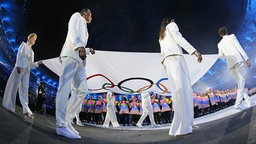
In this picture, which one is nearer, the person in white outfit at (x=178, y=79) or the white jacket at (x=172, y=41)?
the person in white outfit at (x=178, y=79)

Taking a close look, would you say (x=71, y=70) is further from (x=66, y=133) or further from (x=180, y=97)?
(x=180, y=97)

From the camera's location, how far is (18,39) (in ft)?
21.9

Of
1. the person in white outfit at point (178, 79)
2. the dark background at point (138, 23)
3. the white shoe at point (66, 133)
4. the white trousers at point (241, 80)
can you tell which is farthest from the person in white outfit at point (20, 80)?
the white trousers at point (241, 80)

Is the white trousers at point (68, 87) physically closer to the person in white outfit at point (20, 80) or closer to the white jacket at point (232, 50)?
the person in white outfit at point (20, 80)

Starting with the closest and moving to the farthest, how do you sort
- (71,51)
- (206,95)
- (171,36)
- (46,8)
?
(71,51)
(171,36)
(46,8)
(206,95)

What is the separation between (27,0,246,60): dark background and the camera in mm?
6414

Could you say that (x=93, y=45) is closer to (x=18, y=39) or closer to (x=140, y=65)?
(x=140, y=65)

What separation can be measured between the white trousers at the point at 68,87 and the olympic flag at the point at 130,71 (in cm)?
291

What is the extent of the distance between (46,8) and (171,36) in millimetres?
3853

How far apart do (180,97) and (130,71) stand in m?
3.46

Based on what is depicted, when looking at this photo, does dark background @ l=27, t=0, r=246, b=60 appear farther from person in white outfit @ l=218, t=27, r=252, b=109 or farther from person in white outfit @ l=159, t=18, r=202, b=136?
person in white outfit @ l=159, t=18, r=202, b=136

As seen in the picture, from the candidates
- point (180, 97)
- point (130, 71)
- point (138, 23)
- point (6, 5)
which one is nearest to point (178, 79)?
point (180, 97)

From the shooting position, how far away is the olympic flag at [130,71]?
248 inches

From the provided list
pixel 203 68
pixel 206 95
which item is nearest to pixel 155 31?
pixel 203 68
